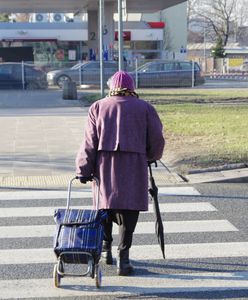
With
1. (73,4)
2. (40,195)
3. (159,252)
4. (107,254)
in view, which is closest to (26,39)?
(73,4)

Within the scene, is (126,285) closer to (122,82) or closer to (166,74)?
(122,82)

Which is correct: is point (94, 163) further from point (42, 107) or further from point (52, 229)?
point (42, 107)

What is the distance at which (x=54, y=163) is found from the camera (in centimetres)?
1130

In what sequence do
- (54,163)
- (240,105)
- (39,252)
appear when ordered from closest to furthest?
1. (39,252)
2. (54,163)
3. (240,105)

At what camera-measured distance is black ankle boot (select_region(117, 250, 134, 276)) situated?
5.66 meters

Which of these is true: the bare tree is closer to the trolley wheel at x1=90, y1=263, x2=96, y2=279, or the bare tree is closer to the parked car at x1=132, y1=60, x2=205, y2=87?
the parked car at x1=132, y1=60, x2=205, y2=87

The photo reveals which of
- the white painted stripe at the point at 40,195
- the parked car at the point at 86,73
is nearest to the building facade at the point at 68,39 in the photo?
the parked car at the point at 86,73

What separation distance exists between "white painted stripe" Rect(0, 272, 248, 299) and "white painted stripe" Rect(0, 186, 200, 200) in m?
3.35

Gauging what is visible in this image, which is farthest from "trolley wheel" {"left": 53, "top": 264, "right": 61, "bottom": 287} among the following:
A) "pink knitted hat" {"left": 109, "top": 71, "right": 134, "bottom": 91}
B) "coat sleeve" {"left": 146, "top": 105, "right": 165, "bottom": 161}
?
"pink knitted hat" {"left": 109, "top": 71, "right": 134, "bottom": 91}

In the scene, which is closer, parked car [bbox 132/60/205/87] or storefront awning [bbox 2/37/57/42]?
parked car [bbox 132/60/205/87]

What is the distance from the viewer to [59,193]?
9.22 metres

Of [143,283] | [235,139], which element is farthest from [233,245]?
[235,139]

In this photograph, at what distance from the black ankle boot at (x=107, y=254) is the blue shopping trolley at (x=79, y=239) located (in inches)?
22.9

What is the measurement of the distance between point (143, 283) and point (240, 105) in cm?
1700
